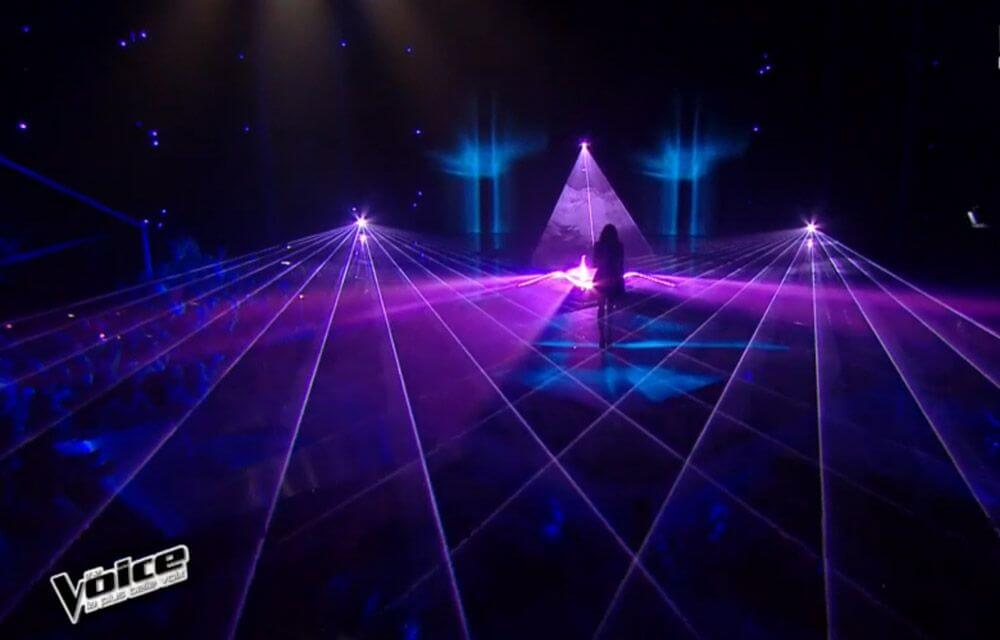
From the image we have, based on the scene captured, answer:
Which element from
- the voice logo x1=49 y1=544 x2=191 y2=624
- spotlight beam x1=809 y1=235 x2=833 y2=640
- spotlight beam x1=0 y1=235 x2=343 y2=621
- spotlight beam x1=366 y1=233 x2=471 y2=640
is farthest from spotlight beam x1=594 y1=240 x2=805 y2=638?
spotlight beam x1=0 y1=235 x2=343 y2=621

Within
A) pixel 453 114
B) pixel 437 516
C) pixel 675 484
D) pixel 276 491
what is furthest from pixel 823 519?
pixel 453 114

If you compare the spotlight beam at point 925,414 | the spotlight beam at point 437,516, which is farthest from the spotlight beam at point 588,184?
the spotlight beam at point 437,516

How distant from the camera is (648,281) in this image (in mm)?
10289

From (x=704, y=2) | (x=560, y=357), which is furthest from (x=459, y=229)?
(x=560, y=357)

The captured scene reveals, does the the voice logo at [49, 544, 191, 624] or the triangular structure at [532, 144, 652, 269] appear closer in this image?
the the voice logo at [49, 544, 191, 624]

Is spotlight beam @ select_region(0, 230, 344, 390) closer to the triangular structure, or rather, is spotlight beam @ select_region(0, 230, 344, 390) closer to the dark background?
the dark background

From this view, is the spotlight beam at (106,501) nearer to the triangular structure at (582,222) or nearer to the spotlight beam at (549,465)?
the spotlight beam at (549,465)

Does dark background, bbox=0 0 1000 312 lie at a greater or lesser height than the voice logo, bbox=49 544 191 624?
greater

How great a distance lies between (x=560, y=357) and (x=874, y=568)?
3.21 meters

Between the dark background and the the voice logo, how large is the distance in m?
2.55

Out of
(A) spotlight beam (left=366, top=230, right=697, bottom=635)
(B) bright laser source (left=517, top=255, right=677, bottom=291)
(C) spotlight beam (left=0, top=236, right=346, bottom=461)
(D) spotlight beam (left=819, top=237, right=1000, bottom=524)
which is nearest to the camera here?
(A) spotlight beam (left=366, top=230, right=697, bottom=635)

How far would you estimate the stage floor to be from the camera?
1892 millimetres

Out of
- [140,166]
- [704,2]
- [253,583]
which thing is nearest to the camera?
[253,583]

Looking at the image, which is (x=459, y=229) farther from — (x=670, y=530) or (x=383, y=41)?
(x=670, y=530)
